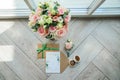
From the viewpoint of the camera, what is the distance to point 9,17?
85.4 inches

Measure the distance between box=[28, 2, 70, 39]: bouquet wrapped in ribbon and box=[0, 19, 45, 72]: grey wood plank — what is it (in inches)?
15.6

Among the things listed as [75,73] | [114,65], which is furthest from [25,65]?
[114,65]

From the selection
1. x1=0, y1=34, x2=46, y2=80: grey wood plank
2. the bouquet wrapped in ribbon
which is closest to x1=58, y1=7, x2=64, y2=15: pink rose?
the bouquet wrapped in ribbon

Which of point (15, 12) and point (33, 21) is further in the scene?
point (15, 12)

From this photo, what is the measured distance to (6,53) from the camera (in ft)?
7.03

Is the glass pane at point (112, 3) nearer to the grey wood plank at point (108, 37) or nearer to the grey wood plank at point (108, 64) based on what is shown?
the grey wood plank at point (108, 37)

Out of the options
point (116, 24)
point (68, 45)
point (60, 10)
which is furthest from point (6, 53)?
point (116, 24)

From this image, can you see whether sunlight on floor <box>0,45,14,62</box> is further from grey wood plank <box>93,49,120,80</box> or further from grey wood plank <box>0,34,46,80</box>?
grey wood plank <box>93,49,120,80</box>

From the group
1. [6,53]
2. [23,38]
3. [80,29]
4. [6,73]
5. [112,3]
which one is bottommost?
[6,73]

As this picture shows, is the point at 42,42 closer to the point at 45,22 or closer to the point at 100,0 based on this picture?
the point at 45,22

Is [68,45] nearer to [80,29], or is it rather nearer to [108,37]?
[80,29]

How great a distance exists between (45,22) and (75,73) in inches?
26.4

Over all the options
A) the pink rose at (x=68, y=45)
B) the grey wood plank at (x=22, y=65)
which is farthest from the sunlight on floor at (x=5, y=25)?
the pink rose at (x=68, y=45)

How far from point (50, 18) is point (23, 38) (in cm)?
56
